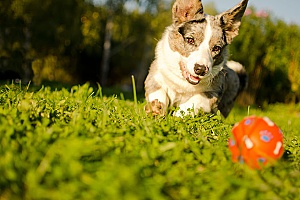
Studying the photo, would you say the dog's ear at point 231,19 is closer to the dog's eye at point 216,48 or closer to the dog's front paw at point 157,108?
the dog's eye at point 216,48

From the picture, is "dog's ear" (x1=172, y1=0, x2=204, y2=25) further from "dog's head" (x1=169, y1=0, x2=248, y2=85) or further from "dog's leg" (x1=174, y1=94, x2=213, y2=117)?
"dog's leg" (x1=174, y1=94, x2=213, y2=117)

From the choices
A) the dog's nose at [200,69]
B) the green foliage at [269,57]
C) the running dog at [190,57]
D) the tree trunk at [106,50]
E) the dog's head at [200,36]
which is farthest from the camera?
the tree trunk at [106,50]

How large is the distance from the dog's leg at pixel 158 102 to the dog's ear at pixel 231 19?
3.53 ft

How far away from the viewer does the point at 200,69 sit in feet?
14.2

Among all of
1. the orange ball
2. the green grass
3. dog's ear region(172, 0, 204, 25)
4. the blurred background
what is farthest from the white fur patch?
the blurred background

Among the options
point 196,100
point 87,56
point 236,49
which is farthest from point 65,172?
point 87,56

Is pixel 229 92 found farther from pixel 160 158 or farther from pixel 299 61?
pixel 299 61

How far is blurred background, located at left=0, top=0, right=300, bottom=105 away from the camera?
1334 centimetres

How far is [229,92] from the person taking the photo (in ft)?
20.1

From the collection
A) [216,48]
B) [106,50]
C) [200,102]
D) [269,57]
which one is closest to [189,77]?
[200,102]

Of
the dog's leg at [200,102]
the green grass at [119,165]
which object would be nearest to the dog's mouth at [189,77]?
the dog's leg at [200,102]

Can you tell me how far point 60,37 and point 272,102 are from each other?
367 inches

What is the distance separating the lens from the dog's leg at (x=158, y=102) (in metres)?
4.46

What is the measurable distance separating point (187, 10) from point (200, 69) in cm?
95
